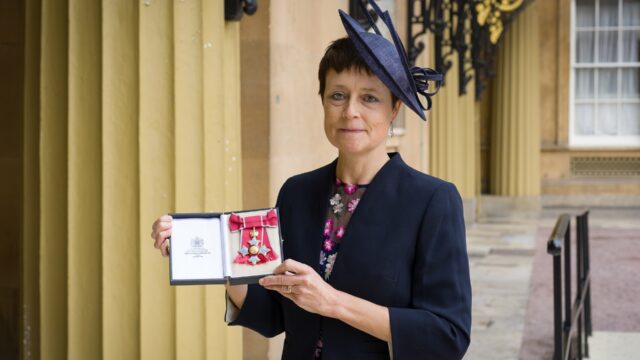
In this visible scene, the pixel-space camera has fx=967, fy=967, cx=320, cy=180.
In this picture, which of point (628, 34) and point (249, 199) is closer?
point (249, 199)

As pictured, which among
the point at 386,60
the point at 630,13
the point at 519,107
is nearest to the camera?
the point at 386,60

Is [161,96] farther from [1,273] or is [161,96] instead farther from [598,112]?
[598,112]

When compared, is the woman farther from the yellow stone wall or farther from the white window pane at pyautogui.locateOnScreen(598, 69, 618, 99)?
the white window pane at pyautogui.locateOnScreen(598, 69, 618, 99)

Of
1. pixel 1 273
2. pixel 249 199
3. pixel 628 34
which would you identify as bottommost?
pixel 1 273

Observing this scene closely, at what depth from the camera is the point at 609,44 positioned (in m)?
16.2

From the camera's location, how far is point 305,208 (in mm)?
2025

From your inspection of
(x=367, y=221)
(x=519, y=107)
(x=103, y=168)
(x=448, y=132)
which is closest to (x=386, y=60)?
(x=367, y=221)

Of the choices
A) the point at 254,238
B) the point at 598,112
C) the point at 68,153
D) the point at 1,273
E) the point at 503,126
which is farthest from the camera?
the point at 598,112

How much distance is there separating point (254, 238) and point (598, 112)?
601 inches

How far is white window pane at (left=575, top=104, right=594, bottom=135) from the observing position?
16297 mm

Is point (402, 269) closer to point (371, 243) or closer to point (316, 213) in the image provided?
point (371, 243)

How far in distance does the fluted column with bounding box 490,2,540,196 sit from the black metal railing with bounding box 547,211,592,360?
28.9 feet

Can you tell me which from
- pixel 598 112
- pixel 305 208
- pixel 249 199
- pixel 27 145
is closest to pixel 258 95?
pixel 249 199

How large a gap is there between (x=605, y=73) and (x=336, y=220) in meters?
15.1
